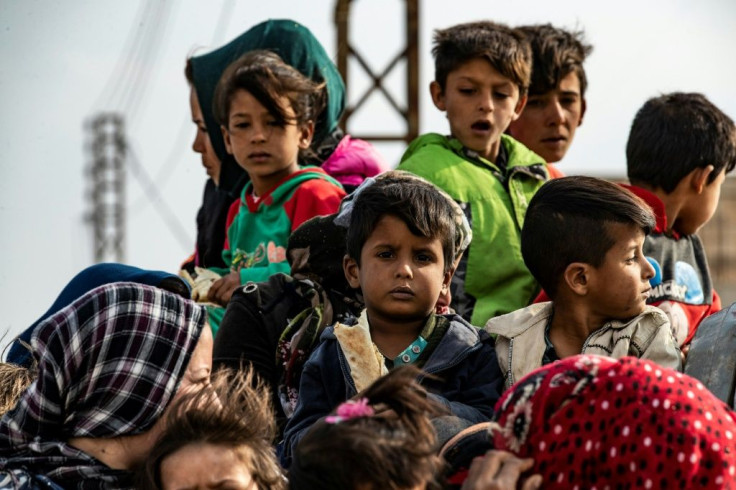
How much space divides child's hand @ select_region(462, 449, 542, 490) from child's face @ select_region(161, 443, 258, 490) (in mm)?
681

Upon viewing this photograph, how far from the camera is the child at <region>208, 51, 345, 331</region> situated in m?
5.88

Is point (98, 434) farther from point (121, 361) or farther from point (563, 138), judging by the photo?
Result: point (563, 138)

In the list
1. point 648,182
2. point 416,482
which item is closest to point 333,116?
point 648,182

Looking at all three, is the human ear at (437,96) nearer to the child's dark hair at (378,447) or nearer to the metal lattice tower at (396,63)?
the child's dark hair at (378,447)

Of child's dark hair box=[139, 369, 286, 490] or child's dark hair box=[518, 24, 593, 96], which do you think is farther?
child's dark hair box=[518, 24, 593, 96]

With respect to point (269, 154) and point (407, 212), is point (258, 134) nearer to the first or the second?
point (269, 154)

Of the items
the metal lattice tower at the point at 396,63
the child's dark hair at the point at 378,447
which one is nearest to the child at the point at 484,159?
the child's dark hair at the point at 378,447

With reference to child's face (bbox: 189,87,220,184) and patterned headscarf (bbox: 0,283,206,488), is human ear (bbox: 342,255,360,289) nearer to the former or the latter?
patterned headscarf (bbox: 0,283,206,488)

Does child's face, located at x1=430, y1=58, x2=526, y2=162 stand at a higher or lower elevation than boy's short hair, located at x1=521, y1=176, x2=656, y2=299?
higher

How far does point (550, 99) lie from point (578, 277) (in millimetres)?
2502

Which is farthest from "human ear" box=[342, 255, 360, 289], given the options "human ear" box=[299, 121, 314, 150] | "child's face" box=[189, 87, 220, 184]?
"child's face" box=[189, 87, 220, 184]

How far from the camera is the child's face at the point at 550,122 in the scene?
674cm

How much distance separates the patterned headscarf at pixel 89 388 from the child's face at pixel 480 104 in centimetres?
230

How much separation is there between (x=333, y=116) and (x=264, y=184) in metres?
0.60
